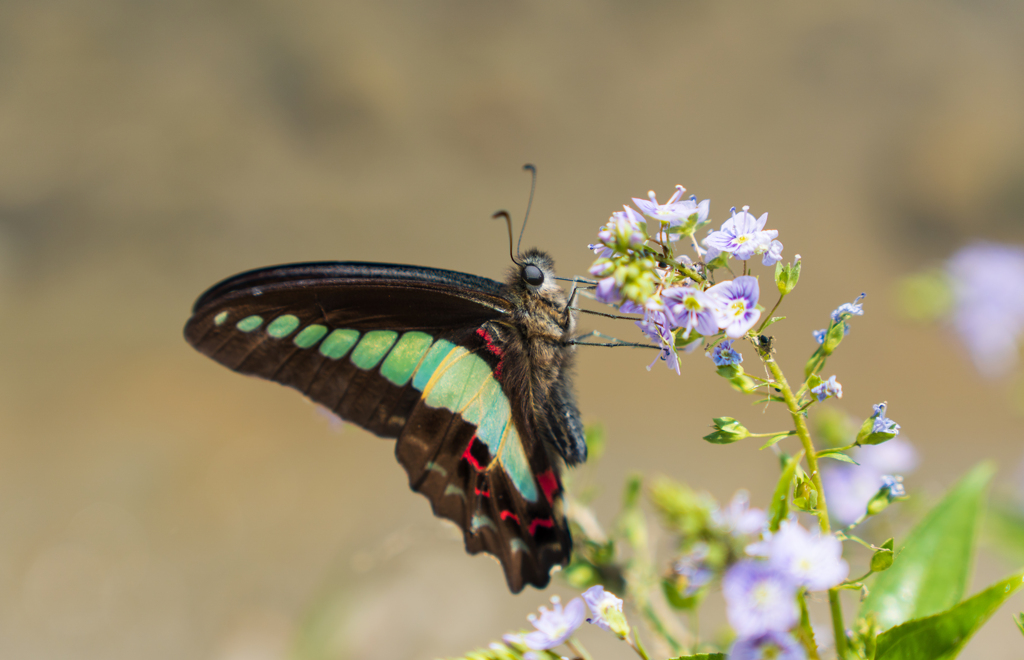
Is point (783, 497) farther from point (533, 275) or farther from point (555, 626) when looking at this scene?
point (533, 275)

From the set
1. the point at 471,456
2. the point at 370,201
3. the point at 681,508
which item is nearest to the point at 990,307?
the point at 681,508

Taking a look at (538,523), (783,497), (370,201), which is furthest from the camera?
(370,201)

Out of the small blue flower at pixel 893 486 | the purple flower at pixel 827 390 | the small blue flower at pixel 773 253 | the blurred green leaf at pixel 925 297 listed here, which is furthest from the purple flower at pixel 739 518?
the blurred green leaf at pixel 925 297

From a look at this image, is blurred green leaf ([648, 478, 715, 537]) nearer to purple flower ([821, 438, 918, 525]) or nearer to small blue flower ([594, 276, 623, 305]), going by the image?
purple flower ([821, 438, 918, 525])

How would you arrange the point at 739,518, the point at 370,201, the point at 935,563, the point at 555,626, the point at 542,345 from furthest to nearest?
1. the point at 370,201
2. the point at 542,345
3. the point at 739,518
4. the point at 935,563
5. the point at 555,626

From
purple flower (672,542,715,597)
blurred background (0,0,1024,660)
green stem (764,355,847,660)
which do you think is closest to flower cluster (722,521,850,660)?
green stem (764,355,847,660)

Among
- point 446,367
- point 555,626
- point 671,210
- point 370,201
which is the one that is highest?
point 370,201

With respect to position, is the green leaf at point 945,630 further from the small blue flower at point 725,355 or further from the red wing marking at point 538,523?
the red wing marking at point 538,523
